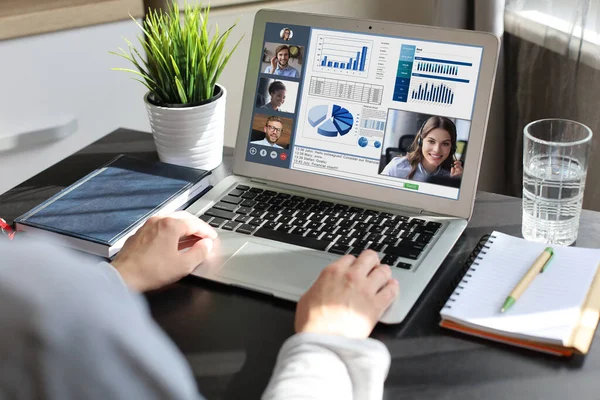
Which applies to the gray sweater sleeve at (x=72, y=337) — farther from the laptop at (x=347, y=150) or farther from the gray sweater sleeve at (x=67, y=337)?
the laptop at (x=347, y=150)

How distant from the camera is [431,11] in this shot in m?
2.49

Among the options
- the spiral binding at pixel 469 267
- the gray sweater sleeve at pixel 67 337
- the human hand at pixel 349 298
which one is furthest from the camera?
the spiral binding at pixel 469 267

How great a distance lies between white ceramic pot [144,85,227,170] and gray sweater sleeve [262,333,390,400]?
66 cm

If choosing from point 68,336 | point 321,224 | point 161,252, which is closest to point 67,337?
point 68,336

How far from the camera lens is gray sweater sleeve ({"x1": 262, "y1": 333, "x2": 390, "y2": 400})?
2.72 ft

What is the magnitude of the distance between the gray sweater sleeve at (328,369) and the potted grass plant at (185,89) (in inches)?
26.2

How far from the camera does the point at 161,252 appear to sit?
44.9 inches

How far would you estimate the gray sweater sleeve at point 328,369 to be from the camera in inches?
32.7

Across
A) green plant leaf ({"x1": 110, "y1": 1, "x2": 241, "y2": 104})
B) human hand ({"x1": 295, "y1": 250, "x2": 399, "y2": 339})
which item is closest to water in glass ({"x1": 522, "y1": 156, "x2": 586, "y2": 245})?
human hand ({"x1": 295, "y1": 250, "x2": 399, "y2": 339})

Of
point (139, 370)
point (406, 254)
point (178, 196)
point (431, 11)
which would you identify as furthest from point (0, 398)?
point (431, 11)

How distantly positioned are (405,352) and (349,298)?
10 cm

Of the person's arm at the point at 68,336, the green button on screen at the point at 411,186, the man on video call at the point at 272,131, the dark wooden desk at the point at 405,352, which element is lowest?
the dark wooden desk at the point at 405,352

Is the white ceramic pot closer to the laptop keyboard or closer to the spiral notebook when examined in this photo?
the laptop keyboard

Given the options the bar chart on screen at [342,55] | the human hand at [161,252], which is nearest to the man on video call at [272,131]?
the bar chart on screen at [342,55]
